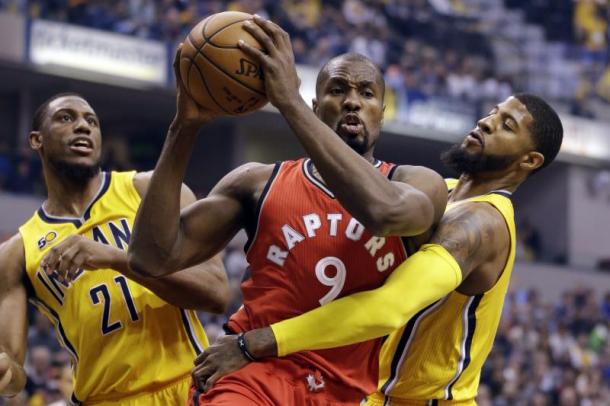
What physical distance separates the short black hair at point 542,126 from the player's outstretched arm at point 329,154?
1.42m

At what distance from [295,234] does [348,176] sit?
47 centimetres

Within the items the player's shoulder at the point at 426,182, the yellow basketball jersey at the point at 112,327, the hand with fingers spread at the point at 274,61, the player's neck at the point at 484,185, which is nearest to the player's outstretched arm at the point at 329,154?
the hand with fingers spread at the point at 274,61

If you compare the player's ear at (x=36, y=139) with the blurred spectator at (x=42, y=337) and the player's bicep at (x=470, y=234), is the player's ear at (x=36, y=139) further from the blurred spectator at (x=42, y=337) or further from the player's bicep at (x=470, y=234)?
the blurred spectator at (x=42, y=337)

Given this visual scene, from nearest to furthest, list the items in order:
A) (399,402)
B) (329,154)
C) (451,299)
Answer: (329,154) → (451,299) → (399,402)

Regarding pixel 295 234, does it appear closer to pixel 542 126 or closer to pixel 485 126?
pixel 485 126

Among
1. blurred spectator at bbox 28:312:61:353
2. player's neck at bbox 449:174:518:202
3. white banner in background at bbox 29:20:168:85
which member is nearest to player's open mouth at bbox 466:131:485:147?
player's neck at bbox 449:174:518:202

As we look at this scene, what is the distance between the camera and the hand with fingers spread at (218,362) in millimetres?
4203

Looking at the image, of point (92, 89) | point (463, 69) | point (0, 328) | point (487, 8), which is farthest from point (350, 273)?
point (487, 8)

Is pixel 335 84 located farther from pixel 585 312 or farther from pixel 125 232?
pixel 585 312

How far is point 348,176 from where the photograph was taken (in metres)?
3.86

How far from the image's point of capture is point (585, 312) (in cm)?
1944

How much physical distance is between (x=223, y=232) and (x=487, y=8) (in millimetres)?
22944

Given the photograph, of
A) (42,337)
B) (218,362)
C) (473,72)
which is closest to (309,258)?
(218,362)

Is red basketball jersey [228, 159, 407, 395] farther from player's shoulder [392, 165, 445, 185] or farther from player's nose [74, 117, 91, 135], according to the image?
player's nose [74, 117, 91, 135]
